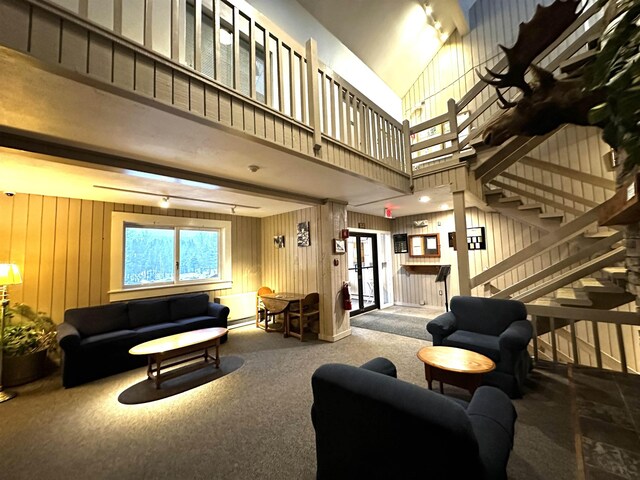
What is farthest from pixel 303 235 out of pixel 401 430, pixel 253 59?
pixel 401 430

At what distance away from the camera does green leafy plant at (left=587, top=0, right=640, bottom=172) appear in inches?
30.9

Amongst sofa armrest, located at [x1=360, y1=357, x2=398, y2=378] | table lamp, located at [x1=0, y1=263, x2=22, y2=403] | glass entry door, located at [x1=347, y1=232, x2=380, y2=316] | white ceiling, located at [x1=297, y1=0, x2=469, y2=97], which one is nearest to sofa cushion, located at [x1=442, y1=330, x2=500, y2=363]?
sofa armrest, located at [x1=360, y1=357, x2=398, y2=378]

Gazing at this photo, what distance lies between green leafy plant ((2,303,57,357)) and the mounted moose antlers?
18.2ft

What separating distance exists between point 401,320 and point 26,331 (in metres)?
5.75

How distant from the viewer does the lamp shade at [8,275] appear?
2779 millimetres

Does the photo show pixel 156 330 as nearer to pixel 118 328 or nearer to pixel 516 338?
pixel 118 328

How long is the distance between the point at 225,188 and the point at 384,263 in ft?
15.9

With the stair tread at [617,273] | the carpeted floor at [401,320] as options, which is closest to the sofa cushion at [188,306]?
the carpeted floor at [401,320]

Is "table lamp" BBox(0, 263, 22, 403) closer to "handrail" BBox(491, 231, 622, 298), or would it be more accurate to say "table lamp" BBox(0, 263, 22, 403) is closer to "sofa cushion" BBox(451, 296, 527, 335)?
"sofa cushion" BBox(451, 296, 527, 335)

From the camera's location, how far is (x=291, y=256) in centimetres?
518

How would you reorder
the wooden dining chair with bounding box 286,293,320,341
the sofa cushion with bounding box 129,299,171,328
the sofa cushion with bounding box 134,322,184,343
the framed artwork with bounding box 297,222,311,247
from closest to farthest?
the sofa cushion with bounding box 134,322,184,343 → the sofa cushion with bounding box 129,299,171,328 → the wooden dining chair with bounding box 286,293,320,341 → the framed artwork with bounding box 297,222,311,247

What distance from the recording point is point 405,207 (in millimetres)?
5535

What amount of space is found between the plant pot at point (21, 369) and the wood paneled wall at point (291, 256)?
3522 millimetres

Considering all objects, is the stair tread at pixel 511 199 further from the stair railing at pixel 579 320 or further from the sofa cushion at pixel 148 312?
the sofa cushion at pixel 148 312
